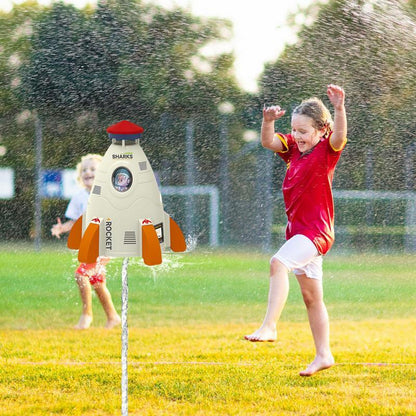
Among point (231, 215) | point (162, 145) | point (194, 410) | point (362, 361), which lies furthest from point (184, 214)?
point (194, 410)

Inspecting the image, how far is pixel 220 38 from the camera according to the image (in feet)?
25.2

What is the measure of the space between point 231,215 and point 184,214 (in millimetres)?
596

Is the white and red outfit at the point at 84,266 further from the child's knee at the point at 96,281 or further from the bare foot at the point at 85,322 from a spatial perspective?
the bare foot at the point at 85,322

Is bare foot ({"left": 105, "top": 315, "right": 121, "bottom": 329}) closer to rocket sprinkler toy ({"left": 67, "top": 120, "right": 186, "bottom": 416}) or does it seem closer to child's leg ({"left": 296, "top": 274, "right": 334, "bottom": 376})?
child's leg ({"left": 296, "top": 274, "right": 334, "bottom": 376})

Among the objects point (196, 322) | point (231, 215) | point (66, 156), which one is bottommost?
point (196, 322)

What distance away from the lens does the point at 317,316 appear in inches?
138

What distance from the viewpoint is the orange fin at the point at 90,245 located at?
2.81 meters

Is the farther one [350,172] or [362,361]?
[350,172]

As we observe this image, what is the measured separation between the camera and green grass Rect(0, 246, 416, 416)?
364 cm

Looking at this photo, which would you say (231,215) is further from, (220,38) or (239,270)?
(220,38)

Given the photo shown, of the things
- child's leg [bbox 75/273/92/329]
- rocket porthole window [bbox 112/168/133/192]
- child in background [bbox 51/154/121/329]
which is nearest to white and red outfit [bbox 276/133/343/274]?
rocket porthole window [bbox 112/168/133/192]

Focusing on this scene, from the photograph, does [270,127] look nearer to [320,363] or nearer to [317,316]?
[317,316]

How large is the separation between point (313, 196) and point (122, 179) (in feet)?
2.83

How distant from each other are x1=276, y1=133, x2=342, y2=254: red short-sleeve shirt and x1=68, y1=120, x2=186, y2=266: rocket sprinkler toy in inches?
27.0
